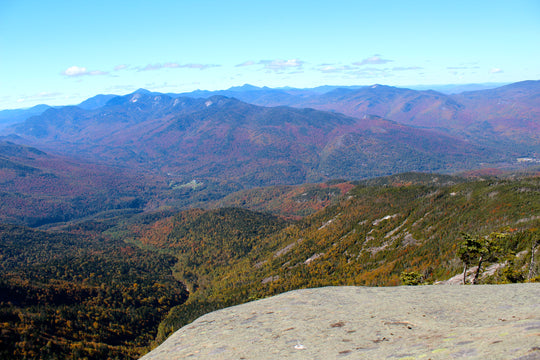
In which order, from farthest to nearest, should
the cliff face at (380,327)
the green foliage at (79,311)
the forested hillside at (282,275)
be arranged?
the green foliage at (79,311) < the forested hillside at (282,275) < the cliff face at (380,327)

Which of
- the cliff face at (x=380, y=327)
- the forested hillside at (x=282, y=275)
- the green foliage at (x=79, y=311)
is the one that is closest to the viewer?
the cliff face at (x=380, y=327)

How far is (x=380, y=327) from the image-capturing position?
28594mm

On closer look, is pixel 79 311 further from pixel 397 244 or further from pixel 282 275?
pixel 397 244

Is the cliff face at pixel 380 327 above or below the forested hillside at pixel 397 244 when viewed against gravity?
above

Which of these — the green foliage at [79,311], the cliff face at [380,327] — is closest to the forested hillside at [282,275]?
the green foliage at [79,311]

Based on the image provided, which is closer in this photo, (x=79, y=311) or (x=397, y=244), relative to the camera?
(x=79, y=311)

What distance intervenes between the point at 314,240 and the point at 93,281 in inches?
5231

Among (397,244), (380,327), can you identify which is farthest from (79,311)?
(380,327)

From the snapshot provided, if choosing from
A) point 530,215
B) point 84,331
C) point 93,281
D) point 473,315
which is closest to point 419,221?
point 530,215

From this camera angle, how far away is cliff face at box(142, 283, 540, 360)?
69.4 ft

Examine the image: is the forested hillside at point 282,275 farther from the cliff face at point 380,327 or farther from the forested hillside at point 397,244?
the cliff face at point 380,327

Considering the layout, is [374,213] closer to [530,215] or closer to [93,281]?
[530,215]

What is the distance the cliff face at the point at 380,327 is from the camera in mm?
21156

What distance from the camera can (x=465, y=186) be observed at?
168 m
